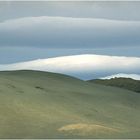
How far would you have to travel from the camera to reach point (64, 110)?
41.5 m

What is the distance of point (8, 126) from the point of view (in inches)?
1260

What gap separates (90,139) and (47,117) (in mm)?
11598

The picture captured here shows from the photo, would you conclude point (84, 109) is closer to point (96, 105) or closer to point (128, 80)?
point (96, 105)

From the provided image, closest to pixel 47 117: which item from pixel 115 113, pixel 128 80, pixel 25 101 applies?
pixel 25 101

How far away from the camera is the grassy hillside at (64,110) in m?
29.0

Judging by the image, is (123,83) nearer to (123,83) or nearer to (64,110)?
(123,83)

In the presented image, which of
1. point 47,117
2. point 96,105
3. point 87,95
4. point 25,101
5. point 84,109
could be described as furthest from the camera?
point 87,95

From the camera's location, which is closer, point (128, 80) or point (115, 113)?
point (115, 113)

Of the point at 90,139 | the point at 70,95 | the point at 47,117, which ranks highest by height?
the point at 70,95

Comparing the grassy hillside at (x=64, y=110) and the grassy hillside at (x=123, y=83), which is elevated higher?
the grassy hillside at (x=123, y=83)

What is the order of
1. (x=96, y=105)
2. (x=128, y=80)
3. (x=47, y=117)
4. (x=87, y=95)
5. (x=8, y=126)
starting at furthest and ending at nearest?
(x=128, y=80) → (x=87, y=95) → (x=96, y=105) → (x=47, y=117) → (x=8, y=126)

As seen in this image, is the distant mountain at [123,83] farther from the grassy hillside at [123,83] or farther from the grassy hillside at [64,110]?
the grassy hillside at [64,110]

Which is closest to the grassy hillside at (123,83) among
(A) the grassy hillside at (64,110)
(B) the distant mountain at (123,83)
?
(B) the distant mountain at (123,83)

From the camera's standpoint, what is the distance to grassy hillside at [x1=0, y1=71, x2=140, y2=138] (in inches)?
1143
